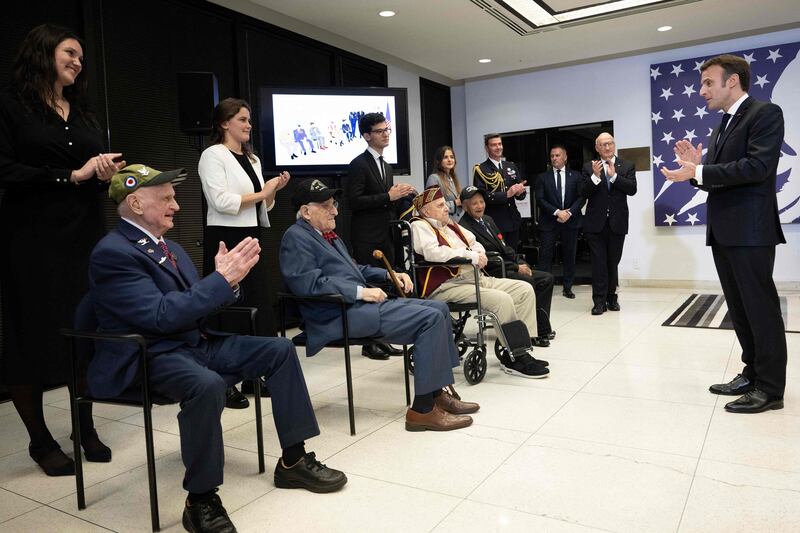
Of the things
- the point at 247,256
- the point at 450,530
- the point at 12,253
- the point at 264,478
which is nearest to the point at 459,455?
the point at 450,530

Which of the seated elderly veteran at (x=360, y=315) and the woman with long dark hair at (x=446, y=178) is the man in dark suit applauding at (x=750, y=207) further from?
the woman with long dark hair at (x=446, y=178)

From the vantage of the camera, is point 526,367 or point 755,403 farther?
point 526,367

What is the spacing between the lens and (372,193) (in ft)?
13.6

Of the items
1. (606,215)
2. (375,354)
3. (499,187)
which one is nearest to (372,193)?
(375,354)

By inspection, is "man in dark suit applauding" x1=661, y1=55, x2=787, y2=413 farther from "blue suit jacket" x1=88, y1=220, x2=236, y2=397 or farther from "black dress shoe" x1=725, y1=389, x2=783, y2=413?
"blue suit jacket" x1=88, y1=220, x2=236, y2=397

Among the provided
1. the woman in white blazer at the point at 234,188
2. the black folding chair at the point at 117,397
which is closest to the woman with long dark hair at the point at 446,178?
the woman in white blazer at the point at 234,188

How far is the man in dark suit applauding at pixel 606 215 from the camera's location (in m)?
5.75

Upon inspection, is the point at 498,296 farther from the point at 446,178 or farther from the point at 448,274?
the point at 446,178

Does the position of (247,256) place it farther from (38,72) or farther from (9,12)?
(9,12)

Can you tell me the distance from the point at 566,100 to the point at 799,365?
512 centimetres

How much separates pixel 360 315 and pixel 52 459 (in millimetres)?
1415

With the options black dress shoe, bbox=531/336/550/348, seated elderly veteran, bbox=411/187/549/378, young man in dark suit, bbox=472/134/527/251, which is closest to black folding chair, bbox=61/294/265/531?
seated elderly veteran, bbox=411/187/549/378

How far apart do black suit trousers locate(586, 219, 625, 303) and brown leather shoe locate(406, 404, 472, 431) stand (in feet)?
10.9

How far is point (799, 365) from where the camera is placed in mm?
3631
